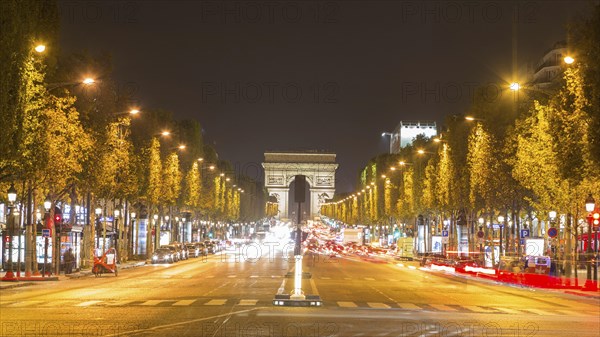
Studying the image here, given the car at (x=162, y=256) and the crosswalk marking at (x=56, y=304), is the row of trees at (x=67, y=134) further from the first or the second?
the crosswalk marking at (x=56, y=304)

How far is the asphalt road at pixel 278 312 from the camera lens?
2283cm

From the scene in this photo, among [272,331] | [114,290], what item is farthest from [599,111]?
[114,290]

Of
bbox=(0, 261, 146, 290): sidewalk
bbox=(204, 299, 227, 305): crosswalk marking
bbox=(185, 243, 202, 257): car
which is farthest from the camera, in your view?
bbox=(185, 243, 202, 257): car

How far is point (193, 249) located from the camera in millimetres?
102562

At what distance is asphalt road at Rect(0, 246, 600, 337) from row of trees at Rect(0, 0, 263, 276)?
7.00 meters

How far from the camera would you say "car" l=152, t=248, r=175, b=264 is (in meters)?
82.1

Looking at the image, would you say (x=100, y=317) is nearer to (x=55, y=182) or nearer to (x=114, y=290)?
(x=114, y=290)

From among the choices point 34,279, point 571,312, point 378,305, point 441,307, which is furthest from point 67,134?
point 571,312

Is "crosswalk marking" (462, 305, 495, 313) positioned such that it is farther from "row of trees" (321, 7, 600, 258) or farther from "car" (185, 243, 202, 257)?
"car" (185, 243, 202, 257)

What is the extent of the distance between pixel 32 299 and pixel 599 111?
21005 mm

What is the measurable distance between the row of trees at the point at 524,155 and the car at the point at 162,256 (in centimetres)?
2444

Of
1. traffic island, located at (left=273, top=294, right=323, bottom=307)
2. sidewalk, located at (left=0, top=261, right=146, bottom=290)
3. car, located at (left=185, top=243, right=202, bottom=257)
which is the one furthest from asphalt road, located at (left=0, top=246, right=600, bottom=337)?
car, located at (left=185, top=243, right=202, bottom=257)

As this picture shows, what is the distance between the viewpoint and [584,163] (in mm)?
39844

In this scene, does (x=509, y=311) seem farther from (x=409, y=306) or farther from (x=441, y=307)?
(x=409, y=306)
